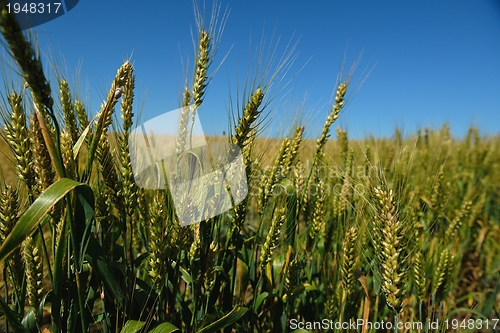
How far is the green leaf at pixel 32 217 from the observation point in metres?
0.64

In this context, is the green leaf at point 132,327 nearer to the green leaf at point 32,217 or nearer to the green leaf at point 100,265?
the green leaf at point 100,265

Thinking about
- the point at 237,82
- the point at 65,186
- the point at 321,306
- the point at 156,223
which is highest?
the point at 237,82

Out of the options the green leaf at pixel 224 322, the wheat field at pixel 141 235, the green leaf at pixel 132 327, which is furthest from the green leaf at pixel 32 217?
the green leaf at pixel 224 322

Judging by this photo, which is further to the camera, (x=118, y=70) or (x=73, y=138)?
(x=73, y=138)

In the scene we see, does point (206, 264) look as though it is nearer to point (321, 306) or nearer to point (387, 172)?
point (321, 306)

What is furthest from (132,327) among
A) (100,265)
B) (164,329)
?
(100,265)

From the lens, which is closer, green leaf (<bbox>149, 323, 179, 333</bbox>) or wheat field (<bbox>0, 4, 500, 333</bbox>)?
wheat field (<bbox>0, 4, 500, 333</bbox>)

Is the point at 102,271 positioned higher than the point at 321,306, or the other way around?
the point at 102,271

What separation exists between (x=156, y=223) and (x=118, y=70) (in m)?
0.44

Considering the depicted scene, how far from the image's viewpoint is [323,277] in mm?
1636

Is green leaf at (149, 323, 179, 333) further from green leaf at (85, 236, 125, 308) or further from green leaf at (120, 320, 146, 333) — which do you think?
green leaf at (85, 236, 125, 308)

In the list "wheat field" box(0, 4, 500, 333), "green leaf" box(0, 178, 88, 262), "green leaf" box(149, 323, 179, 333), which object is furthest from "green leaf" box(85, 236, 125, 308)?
"green leaf" box(0, 178, 88, 262)

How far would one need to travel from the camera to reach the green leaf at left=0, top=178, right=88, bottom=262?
636 mm

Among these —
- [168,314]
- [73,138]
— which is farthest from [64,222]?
[168,314]
